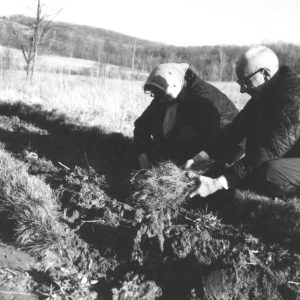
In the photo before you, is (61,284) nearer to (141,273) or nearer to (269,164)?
(141,273)

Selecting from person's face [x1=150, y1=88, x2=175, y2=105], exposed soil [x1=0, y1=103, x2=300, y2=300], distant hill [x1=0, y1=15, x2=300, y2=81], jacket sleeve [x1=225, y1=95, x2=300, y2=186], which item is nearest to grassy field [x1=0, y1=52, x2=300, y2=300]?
exposed soil [x1=0, y1=103, x2=300, y2=300]

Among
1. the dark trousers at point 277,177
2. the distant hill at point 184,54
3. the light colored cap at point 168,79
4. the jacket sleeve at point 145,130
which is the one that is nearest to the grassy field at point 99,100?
the distant hill at point 184,54

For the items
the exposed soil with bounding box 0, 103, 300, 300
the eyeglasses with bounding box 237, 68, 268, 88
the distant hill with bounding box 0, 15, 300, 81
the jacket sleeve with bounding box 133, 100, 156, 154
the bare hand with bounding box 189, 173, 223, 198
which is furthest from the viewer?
the distant hill with bounding box 0, 15, 300, 81

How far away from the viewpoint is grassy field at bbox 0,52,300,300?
2.14 meters

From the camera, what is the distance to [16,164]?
11.9 ft

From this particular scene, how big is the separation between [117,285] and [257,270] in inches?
31.4

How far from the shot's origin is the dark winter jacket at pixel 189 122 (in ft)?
11.6

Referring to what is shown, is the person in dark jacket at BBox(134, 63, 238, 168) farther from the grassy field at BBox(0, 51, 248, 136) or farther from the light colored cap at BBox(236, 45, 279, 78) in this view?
the grassy field at BBox(0, 51, 248, 136)

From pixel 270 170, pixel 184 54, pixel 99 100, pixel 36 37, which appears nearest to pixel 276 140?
pixel 270 170

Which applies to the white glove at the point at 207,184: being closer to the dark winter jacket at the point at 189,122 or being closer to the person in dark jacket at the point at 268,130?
the person in dark jacket at the point at 268,130

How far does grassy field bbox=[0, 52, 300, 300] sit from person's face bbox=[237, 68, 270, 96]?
829 millimetres

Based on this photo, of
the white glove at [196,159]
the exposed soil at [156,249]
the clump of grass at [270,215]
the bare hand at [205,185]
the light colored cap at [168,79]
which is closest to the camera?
the exposed soil at [156,249]

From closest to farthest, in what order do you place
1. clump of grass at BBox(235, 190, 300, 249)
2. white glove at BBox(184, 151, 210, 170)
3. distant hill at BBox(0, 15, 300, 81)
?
clump of grass at BBox(235, 190, 300, 249) < white glove at BBox(184, 151, 210, 170) < distant hill at BBox(0, 15, 300, 81)

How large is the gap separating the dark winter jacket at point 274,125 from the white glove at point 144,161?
3.11ft
